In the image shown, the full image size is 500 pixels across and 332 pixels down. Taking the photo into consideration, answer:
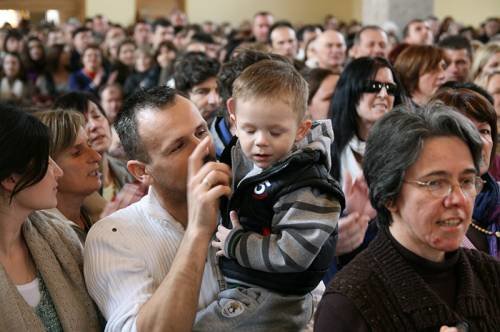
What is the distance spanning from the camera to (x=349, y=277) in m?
1.82

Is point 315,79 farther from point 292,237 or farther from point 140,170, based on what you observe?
point 292,237

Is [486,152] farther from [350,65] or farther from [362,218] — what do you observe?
[350,65]

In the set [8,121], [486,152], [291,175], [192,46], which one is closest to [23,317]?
[8,121]

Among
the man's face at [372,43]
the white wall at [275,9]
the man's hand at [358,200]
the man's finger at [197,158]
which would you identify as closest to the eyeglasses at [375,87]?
the man's hand at [358,200]

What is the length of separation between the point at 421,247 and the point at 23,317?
3.45ft

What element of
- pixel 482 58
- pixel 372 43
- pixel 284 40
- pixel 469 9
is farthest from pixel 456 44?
pixel 469 9

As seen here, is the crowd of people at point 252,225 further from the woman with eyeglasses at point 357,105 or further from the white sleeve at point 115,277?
the woman with eyeglasses at point 357,105

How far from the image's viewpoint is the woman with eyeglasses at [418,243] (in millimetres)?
1776

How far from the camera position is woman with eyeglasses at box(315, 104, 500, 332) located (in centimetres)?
178

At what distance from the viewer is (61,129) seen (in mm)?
2834

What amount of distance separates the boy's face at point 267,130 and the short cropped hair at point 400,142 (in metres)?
0.37

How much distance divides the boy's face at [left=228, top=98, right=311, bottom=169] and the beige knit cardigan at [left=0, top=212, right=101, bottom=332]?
0.62 metres

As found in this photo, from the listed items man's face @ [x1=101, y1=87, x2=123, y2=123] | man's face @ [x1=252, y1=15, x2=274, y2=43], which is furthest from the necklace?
man's face @ [x1=252, y1=15, x2=274, y2=43]

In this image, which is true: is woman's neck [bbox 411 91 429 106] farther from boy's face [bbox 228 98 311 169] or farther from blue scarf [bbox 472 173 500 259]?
boy's face [bbox 228 98 311 169]
